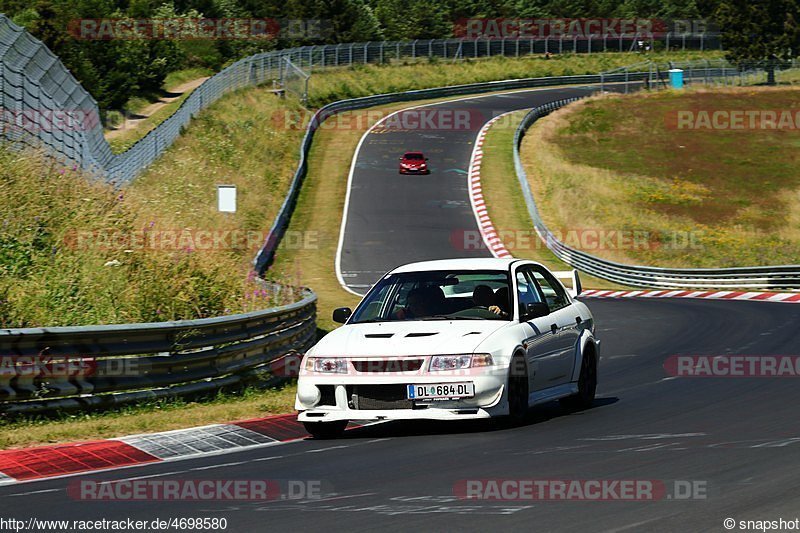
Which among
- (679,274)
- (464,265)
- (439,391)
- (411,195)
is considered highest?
(464,265)

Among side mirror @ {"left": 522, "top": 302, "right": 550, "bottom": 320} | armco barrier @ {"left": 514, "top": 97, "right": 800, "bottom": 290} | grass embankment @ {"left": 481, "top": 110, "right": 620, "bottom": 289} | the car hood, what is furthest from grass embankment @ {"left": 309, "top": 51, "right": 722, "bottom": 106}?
the car hood

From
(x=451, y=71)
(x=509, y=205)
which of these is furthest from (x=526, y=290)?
(x=451, y=71)

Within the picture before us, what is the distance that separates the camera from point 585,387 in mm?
12117

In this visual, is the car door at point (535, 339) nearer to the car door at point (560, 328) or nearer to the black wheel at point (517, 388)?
the car door at point (560, 328)

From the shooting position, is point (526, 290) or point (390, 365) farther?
point (526, 290)

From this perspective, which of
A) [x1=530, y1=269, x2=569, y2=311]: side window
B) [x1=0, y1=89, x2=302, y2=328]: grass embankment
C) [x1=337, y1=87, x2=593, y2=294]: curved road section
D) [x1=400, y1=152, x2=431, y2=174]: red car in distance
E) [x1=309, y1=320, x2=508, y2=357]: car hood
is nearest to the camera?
[x1=309, y1=320, x2=508, y2=357]: car hood

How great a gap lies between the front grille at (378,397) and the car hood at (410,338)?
11.6 inches

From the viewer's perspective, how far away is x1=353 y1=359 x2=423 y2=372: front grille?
997 cm

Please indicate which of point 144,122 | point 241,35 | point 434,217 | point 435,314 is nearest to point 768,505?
point 435,314

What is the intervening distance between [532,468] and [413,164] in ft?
151

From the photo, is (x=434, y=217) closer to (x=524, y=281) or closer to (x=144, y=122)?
(x=144, y=122)

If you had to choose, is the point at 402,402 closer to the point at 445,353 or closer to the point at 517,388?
the point at 445,353

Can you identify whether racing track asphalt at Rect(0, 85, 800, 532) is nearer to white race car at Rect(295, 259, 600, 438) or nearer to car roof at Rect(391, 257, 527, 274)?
white race car at Rect(295, 259, 600, 438)

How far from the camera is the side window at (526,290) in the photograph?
455 inches
